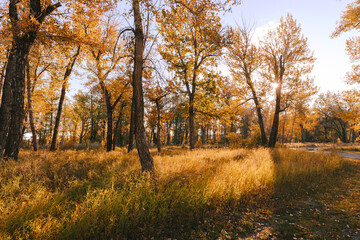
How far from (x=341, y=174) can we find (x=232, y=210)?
7576mm

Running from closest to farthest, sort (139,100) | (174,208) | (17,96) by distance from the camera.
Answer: (174,208)
(139,100)
(17,96)

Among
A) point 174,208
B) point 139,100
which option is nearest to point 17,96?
point 139,100

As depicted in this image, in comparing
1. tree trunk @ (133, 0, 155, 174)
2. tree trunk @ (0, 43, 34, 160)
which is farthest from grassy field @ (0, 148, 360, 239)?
tree trunk @ (0, 43, 34, 160)

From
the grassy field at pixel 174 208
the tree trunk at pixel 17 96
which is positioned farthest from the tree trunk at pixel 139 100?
the tree trunk at pixel 17 96

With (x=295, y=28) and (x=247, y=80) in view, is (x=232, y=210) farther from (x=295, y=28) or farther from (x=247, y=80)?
(x=295, y=28)

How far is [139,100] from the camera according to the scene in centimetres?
519

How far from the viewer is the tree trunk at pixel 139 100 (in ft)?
16.7

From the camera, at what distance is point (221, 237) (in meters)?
3.08

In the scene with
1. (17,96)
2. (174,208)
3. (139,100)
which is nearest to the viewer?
(174,208)

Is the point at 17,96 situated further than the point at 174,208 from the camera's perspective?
Yes

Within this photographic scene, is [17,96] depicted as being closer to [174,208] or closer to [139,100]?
[139,100]

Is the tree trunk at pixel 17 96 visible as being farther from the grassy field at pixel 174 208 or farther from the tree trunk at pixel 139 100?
the tree trunk at pixel 139 100

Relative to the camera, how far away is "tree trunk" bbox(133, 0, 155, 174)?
16.7 ft

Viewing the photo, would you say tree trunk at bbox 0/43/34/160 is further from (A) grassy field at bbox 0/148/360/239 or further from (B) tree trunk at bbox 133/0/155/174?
(B) tree trunk at bbox 133/0/155/174
